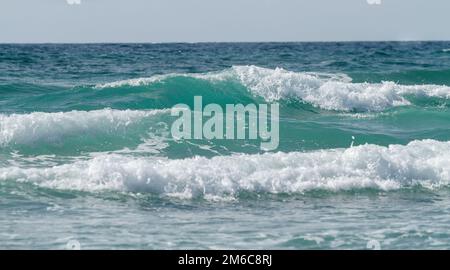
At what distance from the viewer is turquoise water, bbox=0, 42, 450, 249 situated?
712 centimetres

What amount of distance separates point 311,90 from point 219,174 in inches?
443

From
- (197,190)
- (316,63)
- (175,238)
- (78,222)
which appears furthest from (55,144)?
(316,63)

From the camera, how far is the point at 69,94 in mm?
19438

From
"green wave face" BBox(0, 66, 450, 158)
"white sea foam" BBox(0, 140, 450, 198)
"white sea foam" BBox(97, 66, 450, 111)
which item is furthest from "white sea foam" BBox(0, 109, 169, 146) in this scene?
"white sea foam" BBox(97, 66, 450, 111)

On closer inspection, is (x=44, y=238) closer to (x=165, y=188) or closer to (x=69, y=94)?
(x=165, y=188)

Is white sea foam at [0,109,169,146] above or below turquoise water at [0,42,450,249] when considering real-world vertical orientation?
above

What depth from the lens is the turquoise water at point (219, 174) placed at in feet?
23.4

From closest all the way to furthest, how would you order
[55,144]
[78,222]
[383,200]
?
[78,222], [383,200], [55,144]

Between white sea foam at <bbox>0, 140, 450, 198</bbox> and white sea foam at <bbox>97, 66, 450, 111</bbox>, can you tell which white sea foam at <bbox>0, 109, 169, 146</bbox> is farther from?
white sea foam at <bbox>97, 66, 450, 111</bbox>

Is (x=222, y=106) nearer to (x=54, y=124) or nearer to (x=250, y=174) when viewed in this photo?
(x=54, y=124)

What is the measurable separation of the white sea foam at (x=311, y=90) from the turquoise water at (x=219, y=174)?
7 centimetres

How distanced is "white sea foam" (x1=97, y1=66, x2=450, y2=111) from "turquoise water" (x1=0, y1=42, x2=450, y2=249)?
68 millimetres

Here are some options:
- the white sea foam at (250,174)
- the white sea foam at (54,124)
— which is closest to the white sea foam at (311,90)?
the white sea foam at (54,124)

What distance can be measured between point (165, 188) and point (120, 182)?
2.24 ft
